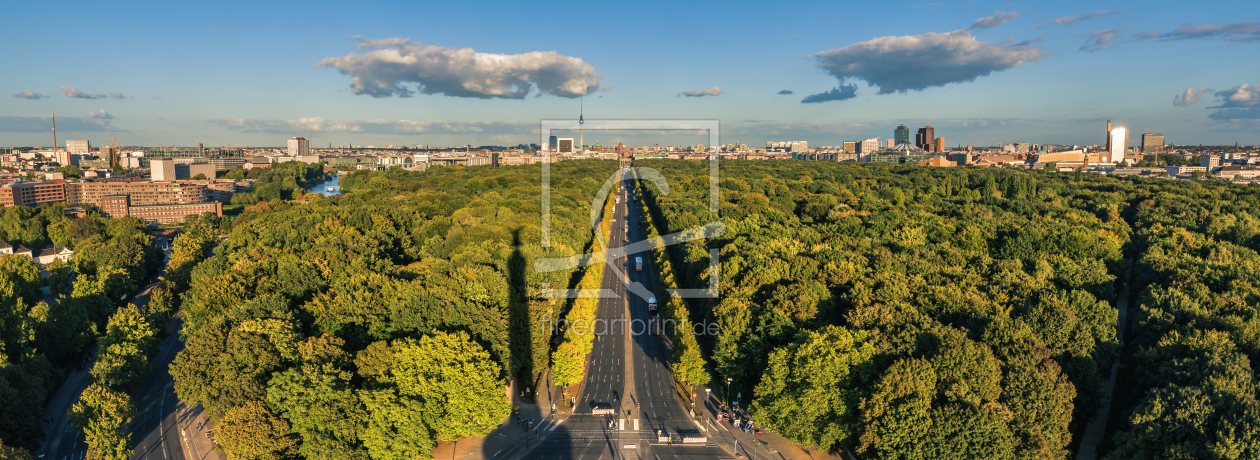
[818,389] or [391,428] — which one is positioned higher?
[818,389]

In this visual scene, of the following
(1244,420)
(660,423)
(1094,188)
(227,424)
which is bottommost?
(660,423)

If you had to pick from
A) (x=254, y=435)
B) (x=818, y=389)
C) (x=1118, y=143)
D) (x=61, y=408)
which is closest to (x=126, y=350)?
(x=61, y=408)

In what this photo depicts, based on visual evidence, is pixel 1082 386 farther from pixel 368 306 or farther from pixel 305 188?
pixel 305 188

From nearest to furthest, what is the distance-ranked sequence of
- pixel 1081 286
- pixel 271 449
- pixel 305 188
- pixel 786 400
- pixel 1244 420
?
pixel 1244 420, pixel 271 449, pixel 786 400, pixel 1081 286, pixel 305 188

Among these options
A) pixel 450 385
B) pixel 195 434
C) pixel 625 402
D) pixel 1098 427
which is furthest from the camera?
pixel 625 402

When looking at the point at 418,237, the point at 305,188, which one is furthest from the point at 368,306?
the point at 305,188

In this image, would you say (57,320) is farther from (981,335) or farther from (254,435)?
(981,335)
